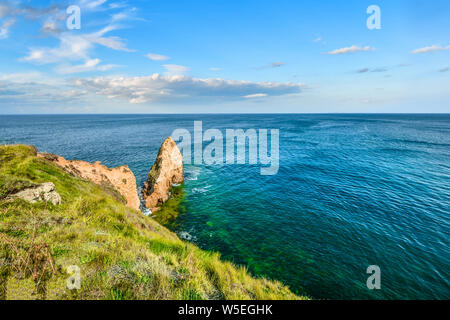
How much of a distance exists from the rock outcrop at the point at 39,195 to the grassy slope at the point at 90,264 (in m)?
0.33

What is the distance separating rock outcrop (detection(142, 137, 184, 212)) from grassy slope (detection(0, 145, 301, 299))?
13.1 m

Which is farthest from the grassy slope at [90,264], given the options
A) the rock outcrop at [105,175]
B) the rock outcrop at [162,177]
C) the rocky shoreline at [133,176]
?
the rock outcrop at [162,177]

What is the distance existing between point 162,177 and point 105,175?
6.76 metres

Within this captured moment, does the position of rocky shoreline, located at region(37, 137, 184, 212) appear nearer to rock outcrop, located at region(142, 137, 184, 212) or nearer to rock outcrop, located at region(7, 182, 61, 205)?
rock outcrop, located at region(142, 137, 184, 212)

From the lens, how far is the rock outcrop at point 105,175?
52.4ft

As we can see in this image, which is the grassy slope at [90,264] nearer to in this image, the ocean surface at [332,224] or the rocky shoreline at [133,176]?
the ocean surface at [332,224]

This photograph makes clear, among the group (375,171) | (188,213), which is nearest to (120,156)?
(188,213)

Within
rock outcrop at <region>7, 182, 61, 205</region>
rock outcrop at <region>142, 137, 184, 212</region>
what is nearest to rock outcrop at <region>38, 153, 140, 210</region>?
rock outcrop at <region>142, 137, 184, 212</region>

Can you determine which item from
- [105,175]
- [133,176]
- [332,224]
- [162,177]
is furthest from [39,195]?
[332,224]

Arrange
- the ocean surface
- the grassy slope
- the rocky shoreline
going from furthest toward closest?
the rocky shoreline
the ocean surface
the grassy slope

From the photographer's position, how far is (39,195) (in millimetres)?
8328

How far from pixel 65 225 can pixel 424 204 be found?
31.1 metres

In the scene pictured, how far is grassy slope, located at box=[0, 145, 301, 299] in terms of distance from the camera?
4.29 metres

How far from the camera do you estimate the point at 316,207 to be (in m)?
19.6
